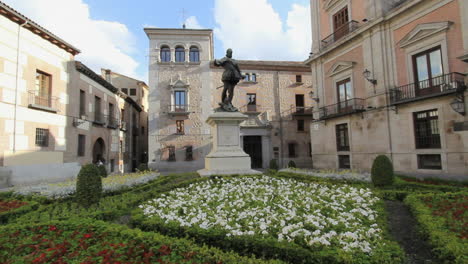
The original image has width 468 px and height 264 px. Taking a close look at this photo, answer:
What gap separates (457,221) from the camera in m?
4.05

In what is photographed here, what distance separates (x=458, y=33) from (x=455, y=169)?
6899 mm

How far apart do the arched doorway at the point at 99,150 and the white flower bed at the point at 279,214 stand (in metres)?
17.9

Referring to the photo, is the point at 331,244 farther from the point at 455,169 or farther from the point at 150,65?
→ the point at 150,65

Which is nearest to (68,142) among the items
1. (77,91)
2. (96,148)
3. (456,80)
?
(77,91)

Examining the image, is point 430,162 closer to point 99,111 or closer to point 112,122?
point 99,111

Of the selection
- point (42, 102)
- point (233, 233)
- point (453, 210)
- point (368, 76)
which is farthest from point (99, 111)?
point (453, 210)

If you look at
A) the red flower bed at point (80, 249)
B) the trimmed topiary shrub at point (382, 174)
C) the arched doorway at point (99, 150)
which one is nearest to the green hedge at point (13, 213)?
the red flower bed at point (80, 249)

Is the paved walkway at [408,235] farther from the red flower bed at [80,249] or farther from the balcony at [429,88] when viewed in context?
the balcony at [429,88]

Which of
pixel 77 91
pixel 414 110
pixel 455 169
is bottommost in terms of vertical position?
pixel 455 169

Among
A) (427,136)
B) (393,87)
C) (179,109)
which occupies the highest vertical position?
(179,109)

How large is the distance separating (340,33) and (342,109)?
6.11m

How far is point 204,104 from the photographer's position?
1003 inches

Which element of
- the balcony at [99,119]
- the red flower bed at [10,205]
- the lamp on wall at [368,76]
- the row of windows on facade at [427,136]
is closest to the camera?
the red flower bed at [10,205]

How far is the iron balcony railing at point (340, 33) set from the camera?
17.5 meters
